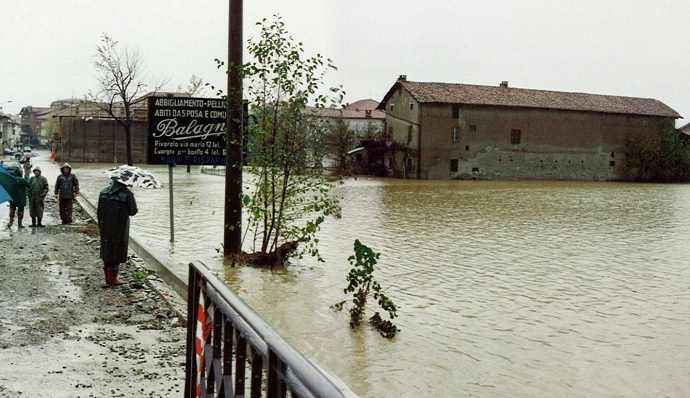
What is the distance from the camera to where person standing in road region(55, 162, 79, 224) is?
15898mm

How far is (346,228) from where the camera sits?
1681 cm

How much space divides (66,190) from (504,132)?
4664 cm

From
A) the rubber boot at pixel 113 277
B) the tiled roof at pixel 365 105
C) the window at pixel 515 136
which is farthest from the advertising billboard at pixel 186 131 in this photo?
the tiled roof at pixel 365 105

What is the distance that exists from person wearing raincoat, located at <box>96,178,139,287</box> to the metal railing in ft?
17.4

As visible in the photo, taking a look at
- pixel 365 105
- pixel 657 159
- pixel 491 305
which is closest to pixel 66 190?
pixel 491 305

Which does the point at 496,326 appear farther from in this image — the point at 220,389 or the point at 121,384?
the point at 220,389

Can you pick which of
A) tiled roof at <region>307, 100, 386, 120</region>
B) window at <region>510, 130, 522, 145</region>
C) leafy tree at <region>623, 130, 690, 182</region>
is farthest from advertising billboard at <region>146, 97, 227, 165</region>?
tiled roof at <region>307, 100, 386, 120</region>

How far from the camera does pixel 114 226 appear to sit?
9172 mm

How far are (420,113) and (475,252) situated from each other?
43.6 meters

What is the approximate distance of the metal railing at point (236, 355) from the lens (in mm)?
2061

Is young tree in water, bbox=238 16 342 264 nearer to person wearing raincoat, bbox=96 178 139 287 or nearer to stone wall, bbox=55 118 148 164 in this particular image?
person wearing raincoat, bbox=96 178 139 287

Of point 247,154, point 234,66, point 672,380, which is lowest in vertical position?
point 672,380

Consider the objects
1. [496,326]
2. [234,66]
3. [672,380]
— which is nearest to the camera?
[672,380]

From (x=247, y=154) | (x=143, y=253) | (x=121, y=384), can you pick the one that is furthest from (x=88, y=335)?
(x=143, y=253)
